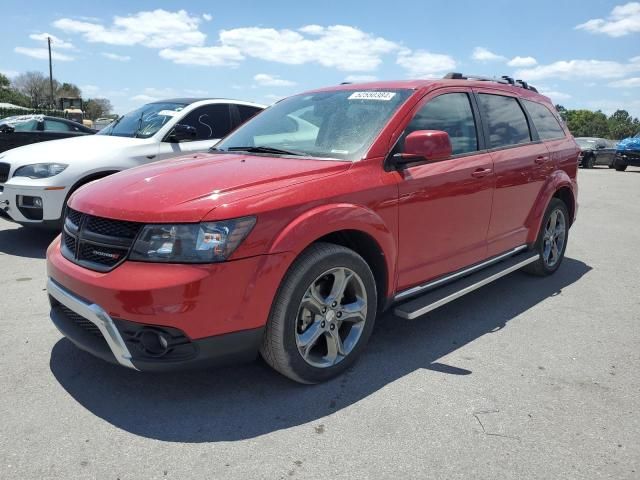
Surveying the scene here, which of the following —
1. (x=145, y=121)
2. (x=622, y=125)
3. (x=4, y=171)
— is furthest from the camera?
(x=622, y=125)

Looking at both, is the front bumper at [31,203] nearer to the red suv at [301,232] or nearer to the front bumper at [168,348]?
the red suv at [301,232]

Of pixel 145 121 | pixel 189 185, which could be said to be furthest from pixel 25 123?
pixel 189 185

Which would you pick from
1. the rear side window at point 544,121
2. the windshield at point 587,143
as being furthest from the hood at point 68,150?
the windshield at point 587,143

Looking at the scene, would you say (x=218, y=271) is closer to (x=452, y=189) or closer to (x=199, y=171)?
(x=199, y=171)

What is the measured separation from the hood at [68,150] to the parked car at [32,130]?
4.88m

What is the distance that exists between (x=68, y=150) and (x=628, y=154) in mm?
22244

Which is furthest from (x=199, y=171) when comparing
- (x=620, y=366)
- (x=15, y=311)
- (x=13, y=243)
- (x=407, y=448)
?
(x=13, y=243)

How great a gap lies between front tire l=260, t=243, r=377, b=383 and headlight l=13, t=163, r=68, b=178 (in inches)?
157

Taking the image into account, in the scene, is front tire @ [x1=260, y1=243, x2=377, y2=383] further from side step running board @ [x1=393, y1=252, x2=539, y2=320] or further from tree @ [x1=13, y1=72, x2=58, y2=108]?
tree @ [x1=13, y1=72, x2=58, y2=108]

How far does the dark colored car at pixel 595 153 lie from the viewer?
2541 centimetres

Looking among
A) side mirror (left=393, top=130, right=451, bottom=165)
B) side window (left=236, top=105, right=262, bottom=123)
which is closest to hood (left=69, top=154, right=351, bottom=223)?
side mirror (left=393, top=130, right=451, bottom=165)

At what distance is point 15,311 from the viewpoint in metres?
4.11

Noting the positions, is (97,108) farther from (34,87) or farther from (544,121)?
(544,121)

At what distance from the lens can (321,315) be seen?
9.86ft
